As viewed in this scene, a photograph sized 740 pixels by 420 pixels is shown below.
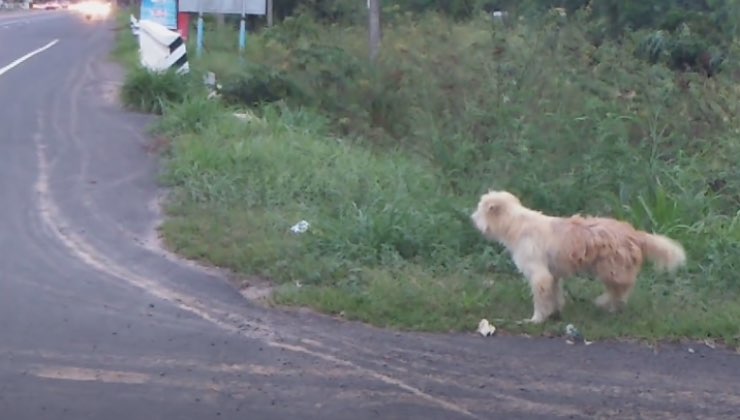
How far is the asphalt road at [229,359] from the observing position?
630cm

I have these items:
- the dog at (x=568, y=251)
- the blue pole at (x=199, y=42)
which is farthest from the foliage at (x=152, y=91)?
the dog at (x=568, y=251)

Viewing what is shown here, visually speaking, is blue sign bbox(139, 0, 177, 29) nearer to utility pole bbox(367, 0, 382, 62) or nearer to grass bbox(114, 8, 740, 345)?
utility pole bbox(367, 0, 382, 62)

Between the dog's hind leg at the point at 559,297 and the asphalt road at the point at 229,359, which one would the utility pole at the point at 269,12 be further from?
the dog's hind leg at the point at 559,297

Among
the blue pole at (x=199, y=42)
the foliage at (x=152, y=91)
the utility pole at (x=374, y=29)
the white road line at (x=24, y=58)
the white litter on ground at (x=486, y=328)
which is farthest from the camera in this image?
the white road line at (x=24, y=58)

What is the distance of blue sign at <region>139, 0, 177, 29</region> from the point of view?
23.8 m

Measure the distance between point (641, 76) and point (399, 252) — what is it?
16.1 feet

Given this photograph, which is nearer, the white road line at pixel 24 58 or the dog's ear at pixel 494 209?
the dog's ear at pixel 494 209

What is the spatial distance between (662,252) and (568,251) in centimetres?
66

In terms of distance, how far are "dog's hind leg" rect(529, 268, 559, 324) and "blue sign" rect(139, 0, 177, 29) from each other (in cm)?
1698

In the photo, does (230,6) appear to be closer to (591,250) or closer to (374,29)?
(374,29)

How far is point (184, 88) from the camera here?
1539 cm

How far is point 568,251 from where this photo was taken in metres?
7.89

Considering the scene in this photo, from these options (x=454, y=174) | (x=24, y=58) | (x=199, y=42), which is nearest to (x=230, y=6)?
Answer: (x=199, y=42)

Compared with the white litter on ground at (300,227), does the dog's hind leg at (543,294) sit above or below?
above
